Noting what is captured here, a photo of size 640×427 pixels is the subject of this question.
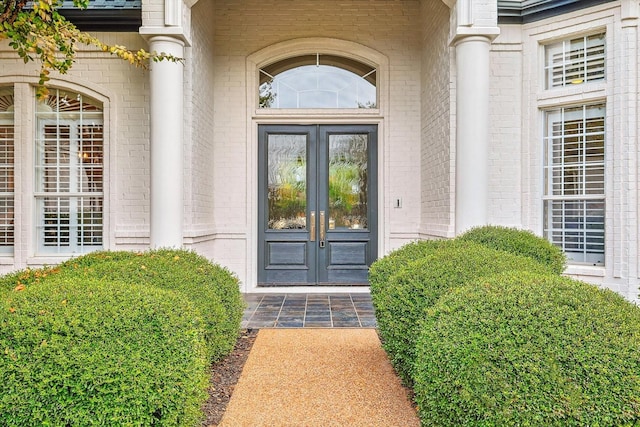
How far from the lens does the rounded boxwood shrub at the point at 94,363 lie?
71.3 inches

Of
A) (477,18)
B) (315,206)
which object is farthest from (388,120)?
(477,18)

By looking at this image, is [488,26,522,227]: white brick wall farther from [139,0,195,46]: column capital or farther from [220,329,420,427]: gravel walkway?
[139,0,195,46]: column capital

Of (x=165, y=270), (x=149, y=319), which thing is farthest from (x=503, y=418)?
(x=165, y=270)

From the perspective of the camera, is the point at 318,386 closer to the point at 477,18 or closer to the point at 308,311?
the point at 308,311

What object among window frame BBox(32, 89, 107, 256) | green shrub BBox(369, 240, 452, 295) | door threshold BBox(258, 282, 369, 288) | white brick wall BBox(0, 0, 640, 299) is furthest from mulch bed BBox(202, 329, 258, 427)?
window frame BBox(32, 89, 107, 256)

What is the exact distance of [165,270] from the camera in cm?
303

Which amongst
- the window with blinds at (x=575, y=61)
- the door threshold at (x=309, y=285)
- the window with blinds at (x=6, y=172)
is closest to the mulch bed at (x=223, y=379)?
the door threshold at (x=309, y=285)

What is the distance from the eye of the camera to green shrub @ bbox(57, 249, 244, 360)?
2855 millimetres

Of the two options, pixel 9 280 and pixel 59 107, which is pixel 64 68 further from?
pixel 59 107

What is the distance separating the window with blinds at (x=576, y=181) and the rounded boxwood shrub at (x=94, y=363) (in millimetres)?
4923

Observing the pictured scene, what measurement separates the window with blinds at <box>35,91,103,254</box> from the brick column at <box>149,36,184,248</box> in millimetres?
1221

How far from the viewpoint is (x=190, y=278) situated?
3014mm

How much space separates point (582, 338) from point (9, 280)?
11.3ft

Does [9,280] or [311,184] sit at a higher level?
[311,184]
